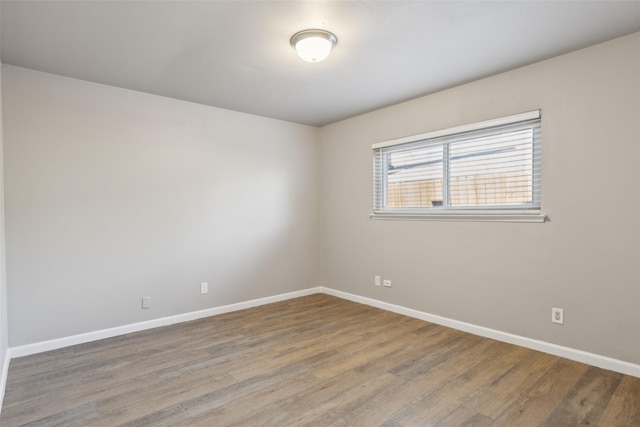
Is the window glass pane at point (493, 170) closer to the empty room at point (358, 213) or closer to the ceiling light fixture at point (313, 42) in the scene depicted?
the empty room at point (358, 213)

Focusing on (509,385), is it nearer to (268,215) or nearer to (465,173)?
(465,173)

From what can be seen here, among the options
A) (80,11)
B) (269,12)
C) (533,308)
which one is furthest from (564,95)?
(80,11)

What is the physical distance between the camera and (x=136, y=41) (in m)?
2.43

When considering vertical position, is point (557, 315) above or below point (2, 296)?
below

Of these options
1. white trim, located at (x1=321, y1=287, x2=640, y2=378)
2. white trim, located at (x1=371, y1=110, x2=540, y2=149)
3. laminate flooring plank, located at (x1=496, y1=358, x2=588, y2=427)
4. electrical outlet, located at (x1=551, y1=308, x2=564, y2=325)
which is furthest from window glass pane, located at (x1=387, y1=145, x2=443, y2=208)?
laminate flooring plank, located at (x1=496, y1=358, x2=588, y2=427)

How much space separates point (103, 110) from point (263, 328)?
262 centimetres

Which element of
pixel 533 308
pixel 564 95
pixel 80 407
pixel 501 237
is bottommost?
pixel 80 407

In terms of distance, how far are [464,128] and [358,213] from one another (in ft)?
5.44

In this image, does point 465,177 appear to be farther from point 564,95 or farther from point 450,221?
point 564,95

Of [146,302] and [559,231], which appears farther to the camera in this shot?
[146,302]

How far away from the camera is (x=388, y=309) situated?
13.2ft

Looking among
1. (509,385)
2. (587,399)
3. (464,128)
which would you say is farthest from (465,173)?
(587,399)

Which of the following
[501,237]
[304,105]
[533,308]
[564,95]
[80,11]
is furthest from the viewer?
[304,105]

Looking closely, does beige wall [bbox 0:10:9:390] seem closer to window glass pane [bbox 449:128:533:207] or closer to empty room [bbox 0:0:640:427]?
empty room [bbox 0:0:640:427]
